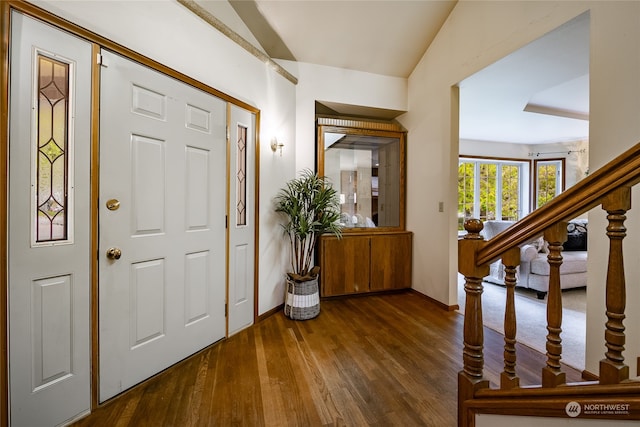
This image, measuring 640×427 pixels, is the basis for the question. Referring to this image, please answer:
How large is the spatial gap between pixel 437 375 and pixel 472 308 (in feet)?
3.51

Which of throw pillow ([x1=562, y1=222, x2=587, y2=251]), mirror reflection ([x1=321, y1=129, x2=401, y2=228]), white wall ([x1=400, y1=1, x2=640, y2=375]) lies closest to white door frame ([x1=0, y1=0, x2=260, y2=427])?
mirror reflection ([x1=321, y1=129, x2=401, y2=228])

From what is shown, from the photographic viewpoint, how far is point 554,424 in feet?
3.03

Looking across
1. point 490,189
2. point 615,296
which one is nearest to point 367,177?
point 615,296

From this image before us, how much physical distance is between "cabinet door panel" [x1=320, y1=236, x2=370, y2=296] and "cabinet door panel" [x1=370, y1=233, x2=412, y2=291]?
0.38 feet

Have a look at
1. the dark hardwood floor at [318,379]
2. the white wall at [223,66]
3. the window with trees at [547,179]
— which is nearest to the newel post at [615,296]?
the dark hardwood floor at [318,379]

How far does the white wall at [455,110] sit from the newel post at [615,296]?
4.26ft

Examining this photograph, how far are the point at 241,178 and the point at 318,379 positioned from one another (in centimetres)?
178

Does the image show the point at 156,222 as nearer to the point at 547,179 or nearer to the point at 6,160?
the point at 6,160

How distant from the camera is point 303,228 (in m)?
2.97

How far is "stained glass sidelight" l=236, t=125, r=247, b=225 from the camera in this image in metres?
2.63

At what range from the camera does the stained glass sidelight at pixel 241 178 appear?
263cm

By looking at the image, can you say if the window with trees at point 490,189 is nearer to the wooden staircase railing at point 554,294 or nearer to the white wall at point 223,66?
the white wall at point 223,66

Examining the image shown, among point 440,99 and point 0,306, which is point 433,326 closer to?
point 440,99

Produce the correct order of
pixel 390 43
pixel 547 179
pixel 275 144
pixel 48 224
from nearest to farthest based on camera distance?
Result: 1. pixel 48 224
2. pixel 275 144
3. pixel 390 43
4. pixel 547 179
